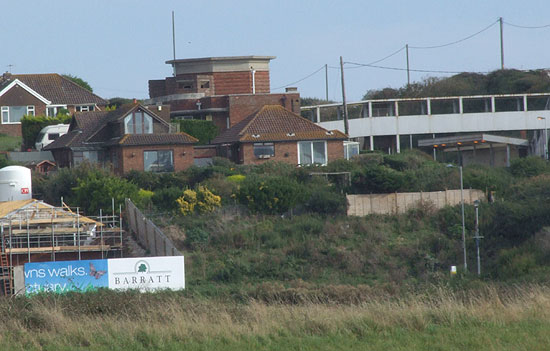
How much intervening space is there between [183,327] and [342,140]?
4013cm

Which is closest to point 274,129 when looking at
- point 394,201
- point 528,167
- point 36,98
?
point 394,201

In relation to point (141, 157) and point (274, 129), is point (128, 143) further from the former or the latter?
point (274, 129)

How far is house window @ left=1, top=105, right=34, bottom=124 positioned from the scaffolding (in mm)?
31604

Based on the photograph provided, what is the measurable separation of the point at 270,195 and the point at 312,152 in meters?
11.3

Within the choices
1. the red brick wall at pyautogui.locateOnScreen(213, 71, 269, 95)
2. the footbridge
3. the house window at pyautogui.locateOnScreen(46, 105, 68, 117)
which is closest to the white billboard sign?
the footbridge

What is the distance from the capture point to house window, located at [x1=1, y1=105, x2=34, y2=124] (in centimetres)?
6938

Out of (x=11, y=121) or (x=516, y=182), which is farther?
(x=11, y=121)

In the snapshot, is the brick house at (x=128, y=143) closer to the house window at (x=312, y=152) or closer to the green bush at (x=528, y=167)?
the house window at (x=312, y=152)

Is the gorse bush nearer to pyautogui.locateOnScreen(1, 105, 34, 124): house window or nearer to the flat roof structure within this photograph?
the flat roof structure

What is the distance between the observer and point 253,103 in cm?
6303

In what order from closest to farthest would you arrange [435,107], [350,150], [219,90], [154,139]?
[154,139] → [350,150] → [219,90] → [435,107]

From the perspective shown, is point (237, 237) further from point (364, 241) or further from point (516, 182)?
point (516, 182)

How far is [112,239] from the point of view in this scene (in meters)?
39.9

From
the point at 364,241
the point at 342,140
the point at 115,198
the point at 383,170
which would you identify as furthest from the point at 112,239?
the point at 342,140
